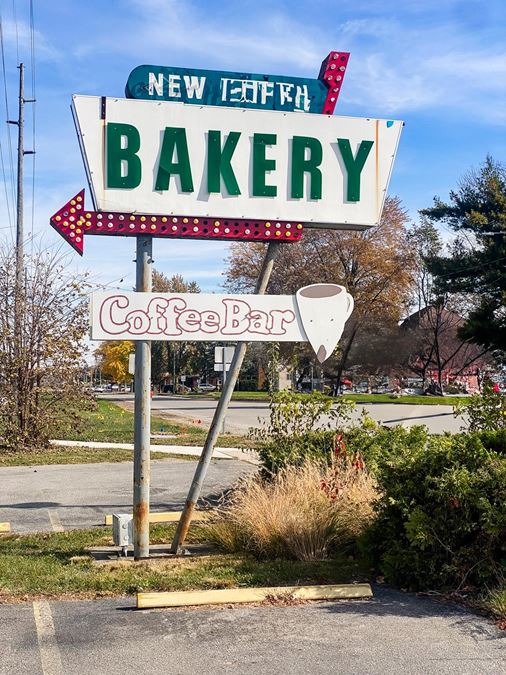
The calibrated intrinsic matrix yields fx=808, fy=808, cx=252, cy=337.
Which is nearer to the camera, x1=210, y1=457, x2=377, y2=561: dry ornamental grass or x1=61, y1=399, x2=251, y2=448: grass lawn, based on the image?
x1=210, y1=457, x2=377, y2=561: dry ornamental grass

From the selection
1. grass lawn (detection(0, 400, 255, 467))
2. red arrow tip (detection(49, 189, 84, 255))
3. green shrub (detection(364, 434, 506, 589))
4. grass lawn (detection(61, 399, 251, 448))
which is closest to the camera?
green shrub (detection(364, 434, 506, 589))

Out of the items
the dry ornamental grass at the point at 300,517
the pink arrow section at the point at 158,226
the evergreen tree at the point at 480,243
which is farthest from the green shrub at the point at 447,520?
the evergreen tree at the point at 480,243

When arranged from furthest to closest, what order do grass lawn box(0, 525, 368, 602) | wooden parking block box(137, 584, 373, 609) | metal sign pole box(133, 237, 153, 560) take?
metal sign pole box(133, 237, 153, 560) < grass lawn box(0, 525, 368, 602) < wooden parking block box(137, 584, 373, 609)

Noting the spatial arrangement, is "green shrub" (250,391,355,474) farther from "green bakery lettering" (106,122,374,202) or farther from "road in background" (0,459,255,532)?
"green bakery lettering" (106,122,374,202)

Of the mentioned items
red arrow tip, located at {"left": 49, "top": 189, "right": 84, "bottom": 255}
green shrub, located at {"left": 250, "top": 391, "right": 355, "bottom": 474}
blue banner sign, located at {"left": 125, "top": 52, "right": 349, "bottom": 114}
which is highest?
blue banner sign, located at {"left": 125, "top": 52, "right": 349, "bottom": 114}

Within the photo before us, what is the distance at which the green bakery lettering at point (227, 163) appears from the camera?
23.3 feet

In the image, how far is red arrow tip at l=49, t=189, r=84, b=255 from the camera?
6.93 metres

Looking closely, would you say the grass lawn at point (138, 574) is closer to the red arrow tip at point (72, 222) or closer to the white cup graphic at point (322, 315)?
the white cup graphic at point (322, 315)

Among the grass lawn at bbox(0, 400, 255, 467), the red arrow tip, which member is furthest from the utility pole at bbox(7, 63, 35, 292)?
the red arrow tip

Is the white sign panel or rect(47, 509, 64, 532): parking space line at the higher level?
the white sign panel

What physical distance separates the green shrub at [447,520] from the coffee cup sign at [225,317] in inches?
61.7

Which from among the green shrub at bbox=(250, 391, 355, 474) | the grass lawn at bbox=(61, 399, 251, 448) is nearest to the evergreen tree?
the grass lawn at bbox=(61, 399, 251, 448)

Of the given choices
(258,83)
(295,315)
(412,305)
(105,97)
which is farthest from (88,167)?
(412,305)

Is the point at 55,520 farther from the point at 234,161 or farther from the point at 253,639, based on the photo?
the point at 253,639
